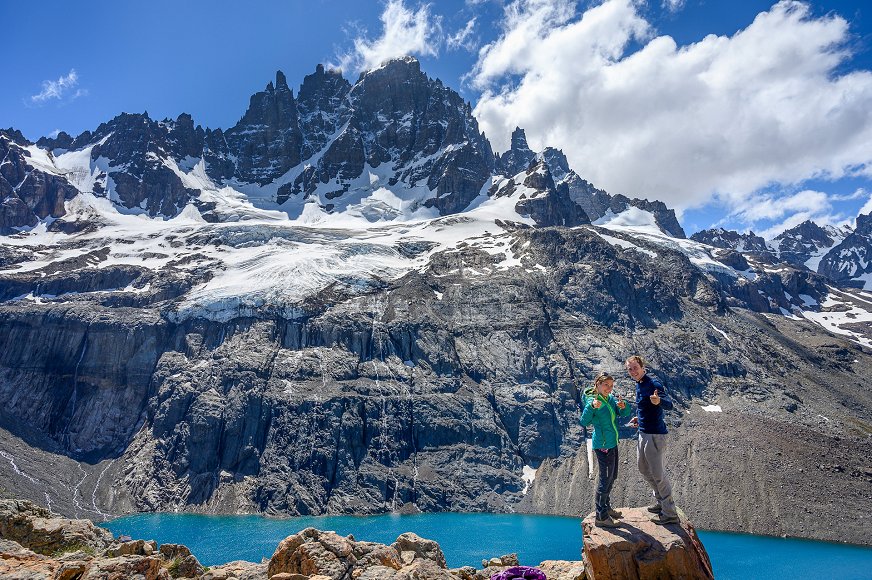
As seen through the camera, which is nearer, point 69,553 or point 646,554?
point 646,554

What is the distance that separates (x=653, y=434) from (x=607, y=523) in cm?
214

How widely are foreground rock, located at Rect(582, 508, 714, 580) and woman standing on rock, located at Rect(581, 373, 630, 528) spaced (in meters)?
0.59

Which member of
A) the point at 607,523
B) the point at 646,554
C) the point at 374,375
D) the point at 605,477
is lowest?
the point at 646,554

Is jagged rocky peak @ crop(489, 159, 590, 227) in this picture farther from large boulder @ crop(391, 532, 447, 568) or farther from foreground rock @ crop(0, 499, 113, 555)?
foreground rock @ crop(0, 499, 113, 555)

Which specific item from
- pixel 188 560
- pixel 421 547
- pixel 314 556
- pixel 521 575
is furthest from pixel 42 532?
pixel 521 575

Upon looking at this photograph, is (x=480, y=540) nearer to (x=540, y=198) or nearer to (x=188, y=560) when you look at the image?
(x=188, y=560)

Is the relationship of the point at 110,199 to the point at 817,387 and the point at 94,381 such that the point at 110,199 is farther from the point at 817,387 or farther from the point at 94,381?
the point at 817,387

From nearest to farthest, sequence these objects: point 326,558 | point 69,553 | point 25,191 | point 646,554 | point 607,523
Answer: point 646,554 < point 607,523 < point 326,558 < point 69,553 < point 25,191

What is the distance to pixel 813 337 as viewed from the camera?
151 m

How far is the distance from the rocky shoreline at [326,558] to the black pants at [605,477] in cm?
45

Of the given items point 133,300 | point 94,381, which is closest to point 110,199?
point 133,300

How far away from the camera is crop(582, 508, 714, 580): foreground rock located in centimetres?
1026

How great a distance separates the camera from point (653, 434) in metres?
11.1

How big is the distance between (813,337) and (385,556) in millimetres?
173701
